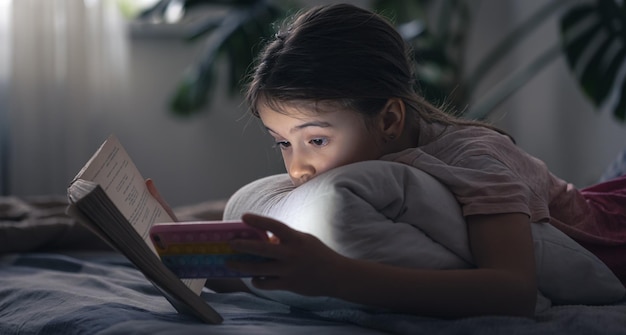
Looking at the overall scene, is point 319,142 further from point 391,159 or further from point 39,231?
point 39,231

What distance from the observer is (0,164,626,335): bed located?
67cm

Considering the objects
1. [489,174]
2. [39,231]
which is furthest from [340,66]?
[39,231]

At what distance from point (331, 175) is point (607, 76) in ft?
5.24

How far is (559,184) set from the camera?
0.99 meters

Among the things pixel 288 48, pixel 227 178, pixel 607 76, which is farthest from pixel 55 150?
pixel 288 48

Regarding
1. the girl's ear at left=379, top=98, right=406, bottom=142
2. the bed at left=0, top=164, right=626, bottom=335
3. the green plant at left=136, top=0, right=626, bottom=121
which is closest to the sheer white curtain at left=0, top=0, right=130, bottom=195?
the green plant at left=136, top=0, right=626, bottom=121

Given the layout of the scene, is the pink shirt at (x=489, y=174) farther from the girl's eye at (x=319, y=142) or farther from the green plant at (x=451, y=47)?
the green plant at (x=451, y=47)

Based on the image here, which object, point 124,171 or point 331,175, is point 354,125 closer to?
point 331,175

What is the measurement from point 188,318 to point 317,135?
0.79 ft

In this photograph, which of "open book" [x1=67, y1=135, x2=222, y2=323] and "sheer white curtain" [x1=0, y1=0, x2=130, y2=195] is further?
"sheer white curtain" [x1=0, y1=0, x2=130, y2=195]

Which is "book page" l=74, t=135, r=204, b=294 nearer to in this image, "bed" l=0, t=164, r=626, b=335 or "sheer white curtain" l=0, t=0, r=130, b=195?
"bed" l=0, t=164, r=626, b=335

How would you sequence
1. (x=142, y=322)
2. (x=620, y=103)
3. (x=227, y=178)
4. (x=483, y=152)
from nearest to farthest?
(x=142, y=322) < (x=483, y=152) < (x=620, y=103) < (x=227, y=178)

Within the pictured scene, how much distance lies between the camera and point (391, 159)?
827mm

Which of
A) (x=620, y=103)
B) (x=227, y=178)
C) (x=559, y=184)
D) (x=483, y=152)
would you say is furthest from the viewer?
(x=227, y=178)
